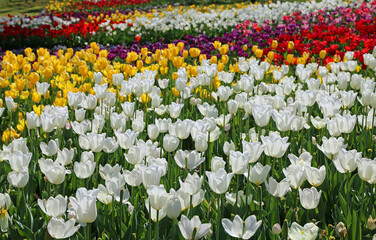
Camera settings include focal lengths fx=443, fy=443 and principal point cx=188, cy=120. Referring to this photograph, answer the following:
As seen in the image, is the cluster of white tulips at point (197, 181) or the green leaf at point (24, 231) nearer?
the cluster of white tulips at point (197, 181)

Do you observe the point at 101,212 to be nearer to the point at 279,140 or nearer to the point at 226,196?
the point at 226,196

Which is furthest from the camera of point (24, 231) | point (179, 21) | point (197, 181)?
point (179, 21)

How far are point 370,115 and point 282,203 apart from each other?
125cm

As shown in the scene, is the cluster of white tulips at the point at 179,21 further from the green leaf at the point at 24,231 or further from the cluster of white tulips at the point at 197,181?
the green leaf at the point at 24,231

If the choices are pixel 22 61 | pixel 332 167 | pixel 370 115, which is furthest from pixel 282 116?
pixel 22 61

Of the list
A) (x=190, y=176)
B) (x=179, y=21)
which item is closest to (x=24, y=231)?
(x=190, y=176)

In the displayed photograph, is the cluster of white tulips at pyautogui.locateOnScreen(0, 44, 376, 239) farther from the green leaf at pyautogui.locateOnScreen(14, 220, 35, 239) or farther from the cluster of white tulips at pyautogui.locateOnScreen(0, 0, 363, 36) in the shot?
the cluster of white tulips at pyautogui.locateOnScreen(0, 0, 363, 36)

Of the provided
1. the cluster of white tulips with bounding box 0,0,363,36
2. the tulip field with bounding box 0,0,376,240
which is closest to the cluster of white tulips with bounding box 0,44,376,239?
the tulip field with bounding box 0,0,376,240

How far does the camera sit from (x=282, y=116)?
2.77m

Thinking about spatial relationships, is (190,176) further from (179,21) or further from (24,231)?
(179,21)

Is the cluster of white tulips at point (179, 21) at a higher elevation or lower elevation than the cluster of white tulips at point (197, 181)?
lower

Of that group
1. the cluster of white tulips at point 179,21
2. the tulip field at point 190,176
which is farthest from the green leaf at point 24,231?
the cluster of white tulips at point 179,21

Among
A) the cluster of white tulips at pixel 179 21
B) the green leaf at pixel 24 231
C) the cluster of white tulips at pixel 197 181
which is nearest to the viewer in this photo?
the cluster of white tulips at pixel 197 181

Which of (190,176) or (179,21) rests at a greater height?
(190,176)
